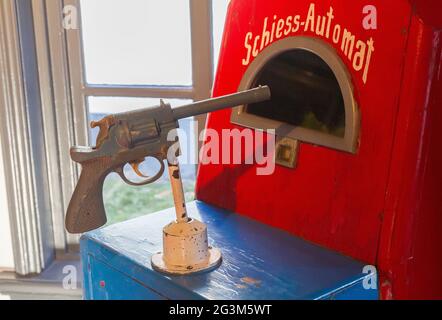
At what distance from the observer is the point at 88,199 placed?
1.02 meters

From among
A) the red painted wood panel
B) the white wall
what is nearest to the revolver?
the red painted wood panel

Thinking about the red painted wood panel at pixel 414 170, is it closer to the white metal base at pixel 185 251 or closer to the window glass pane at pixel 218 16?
the white metal base at pixel 185 251

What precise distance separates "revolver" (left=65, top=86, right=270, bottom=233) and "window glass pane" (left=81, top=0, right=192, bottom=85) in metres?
0.78

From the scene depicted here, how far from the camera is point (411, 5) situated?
0.94 metres

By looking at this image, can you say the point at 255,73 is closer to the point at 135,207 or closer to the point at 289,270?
the point at 289,270

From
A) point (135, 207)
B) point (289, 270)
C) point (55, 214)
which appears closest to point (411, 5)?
point (289, 270)

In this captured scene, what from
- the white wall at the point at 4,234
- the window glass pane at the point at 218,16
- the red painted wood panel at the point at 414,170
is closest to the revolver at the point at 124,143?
the red painted wood panel at the point at 414,170

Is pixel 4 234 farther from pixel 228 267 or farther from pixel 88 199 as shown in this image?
pixel 228 267

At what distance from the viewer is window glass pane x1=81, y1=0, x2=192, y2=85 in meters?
1.75

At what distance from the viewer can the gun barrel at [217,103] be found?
99cm

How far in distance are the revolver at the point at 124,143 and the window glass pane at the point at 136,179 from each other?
294 mm

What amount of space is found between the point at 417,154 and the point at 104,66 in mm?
1132

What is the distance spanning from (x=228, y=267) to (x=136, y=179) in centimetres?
109

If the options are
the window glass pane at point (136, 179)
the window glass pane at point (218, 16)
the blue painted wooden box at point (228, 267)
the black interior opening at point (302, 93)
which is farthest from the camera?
the window glass pane at point (136, 179)
